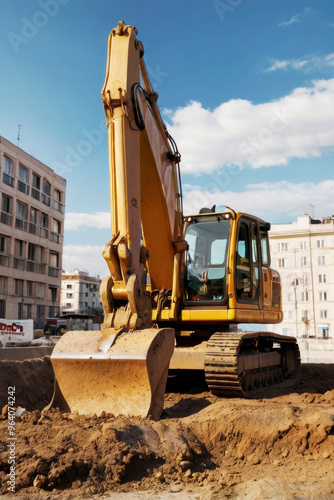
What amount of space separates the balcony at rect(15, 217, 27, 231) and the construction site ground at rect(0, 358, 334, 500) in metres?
30.6

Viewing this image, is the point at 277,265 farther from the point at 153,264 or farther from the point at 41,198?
the point at 153,264

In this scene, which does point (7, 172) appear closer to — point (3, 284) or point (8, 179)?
point (8, 179)

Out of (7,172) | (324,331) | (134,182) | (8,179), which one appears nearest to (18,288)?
(8,179)

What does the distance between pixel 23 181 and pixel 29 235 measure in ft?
12.7

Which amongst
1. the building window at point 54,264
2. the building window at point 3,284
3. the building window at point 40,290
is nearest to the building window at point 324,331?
the building window at point 54,264

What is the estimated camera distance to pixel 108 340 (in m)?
5.93

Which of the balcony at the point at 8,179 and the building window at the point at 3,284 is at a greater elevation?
the balcony at the point at 8,179

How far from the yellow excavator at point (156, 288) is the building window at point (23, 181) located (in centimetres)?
2902

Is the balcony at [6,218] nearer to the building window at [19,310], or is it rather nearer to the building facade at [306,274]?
the building window at [19,310]

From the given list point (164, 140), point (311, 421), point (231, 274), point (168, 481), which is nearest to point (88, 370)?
point (168, 481)

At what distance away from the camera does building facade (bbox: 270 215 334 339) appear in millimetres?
63062

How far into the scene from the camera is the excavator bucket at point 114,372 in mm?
5637

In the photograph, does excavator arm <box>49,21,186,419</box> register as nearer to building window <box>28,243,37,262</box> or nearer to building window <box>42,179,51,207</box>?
building window <box>28,243,37,262</box>

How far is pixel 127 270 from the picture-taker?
6246 mm
